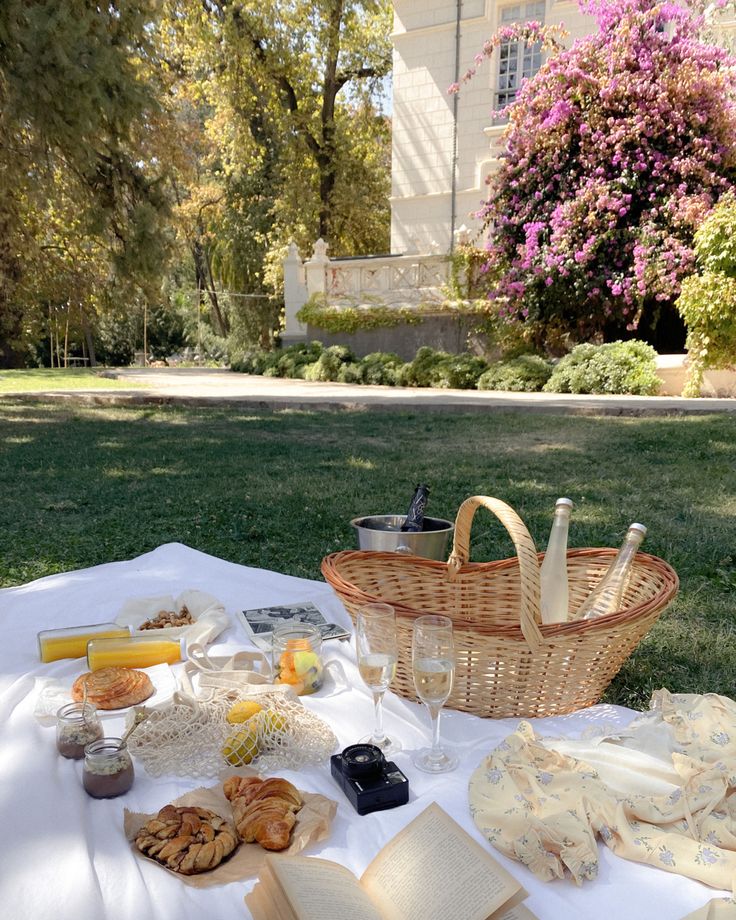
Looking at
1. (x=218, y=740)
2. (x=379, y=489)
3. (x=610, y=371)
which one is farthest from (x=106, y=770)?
(x=610, y=371)

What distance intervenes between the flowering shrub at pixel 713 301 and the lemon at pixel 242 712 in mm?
10278

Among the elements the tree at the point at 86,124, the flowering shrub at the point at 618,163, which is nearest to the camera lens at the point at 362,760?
the tree at the point at 86,124

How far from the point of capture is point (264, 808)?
4.83ft

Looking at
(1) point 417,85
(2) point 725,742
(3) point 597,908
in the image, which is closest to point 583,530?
(2) point 725,742

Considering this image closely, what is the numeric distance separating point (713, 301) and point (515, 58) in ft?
31.7

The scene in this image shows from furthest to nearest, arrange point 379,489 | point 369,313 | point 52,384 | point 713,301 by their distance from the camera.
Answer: point 369,313
point 52,384
point 713,301
point 379,489

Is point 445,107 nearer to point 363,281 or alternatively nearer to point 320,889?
point 363,281

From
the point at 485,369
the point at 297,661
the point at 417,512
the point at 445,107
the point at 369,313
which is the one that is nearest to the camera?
the point at 297,661

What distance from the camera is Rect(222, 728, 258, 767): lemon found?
67.1 inches

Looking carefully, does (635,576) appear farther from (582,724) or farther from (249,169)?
(249,169)

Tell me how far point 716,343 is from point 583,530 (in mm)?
7499

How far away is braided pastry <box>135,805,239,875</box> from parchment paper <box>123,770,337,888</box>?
15 mm

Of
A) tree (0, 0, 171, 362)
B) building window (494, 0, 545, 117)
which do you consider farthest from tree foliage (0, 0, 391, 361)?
building window (494, 0, 545, 117)

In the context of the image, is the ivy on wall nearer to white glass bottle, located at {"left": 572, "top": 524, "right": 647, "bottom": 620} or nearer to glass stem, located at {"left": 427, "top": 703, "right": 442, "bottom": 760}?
white glass bottle, located at {"left": 572, "top": 524, "right": 647, "bottom": 620}
